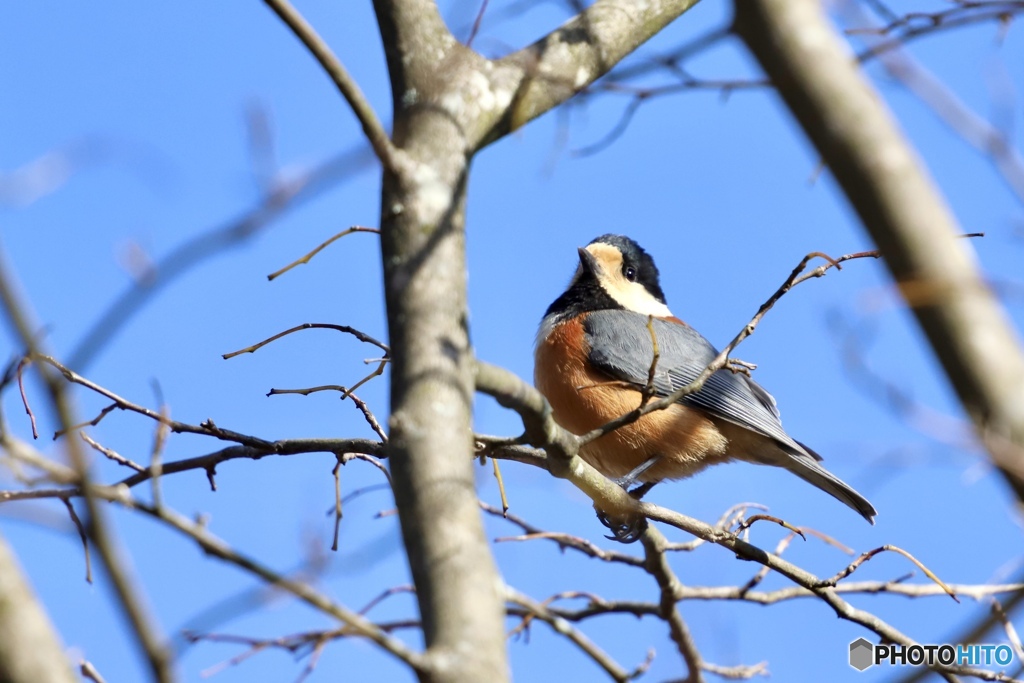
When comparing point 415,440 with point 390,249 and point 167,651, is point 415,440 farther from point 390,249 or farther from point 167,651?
point 167,651

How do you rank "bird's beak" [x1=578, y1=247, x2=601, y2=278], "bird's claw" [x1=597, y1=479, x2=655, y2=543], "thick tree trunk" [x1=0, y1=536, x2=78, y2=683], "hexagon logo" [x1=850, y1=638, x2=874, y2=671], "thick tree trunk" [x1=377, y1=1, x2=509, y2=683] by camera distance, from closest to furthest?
"thick tree trunk" [x1=0, y1=536, x2=78, y2=683]
"thick tree trunk" [x1=377, y1=1, x2=509, y2=683]
"bird's claw" [x1=597, y1=479, x2=655, y2=543]
"hexagon logo" [x1=850, y1=638, x2=874, y2=671]
"bird's beak" [x1=578, y1=247, x2=601, y2=278]

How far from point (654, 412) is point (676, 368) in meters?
0.90

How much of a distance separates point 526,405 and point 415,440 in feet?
1.90

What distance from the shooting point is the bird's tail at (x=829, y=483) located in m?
5.25

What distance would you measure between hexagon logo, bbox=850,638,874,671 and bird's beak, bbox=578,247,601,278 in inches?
106

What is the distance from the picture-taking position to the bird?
518 centimetres

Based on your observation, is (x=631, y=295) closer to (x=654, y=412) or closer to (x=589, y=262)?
(x=589, y=262)

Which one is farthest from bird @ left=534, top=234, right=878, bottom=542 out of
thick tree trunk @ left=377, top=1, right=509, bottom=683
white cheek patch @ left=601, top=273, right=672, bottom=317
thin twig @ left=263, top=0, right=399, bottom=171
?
thin twig @ left=263, top=0, right=399, bottom=171

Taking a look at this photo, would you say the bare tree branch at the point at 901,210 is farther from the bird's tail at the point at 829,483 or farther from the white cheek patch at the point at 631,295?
the white cheek patch at the point at 631,295

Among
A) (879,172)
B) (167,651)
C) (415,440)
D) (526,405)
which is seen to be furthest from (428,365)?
(879,172)

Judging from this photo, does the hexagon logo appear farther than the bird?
No

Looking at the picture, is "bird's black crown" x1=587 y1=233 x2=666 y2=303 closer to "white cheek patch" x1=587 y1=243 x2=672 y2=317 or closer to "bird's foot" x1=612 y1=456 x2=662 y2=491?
"white cheek patch" x1=587 y1=243 x2=672 y2=317

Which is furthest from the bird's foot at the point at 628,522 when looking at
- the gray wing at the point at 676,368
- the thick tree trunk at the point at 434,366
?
the thick tree trunk at the point at 434,366

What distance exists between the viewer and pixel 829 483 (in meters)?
5.30
